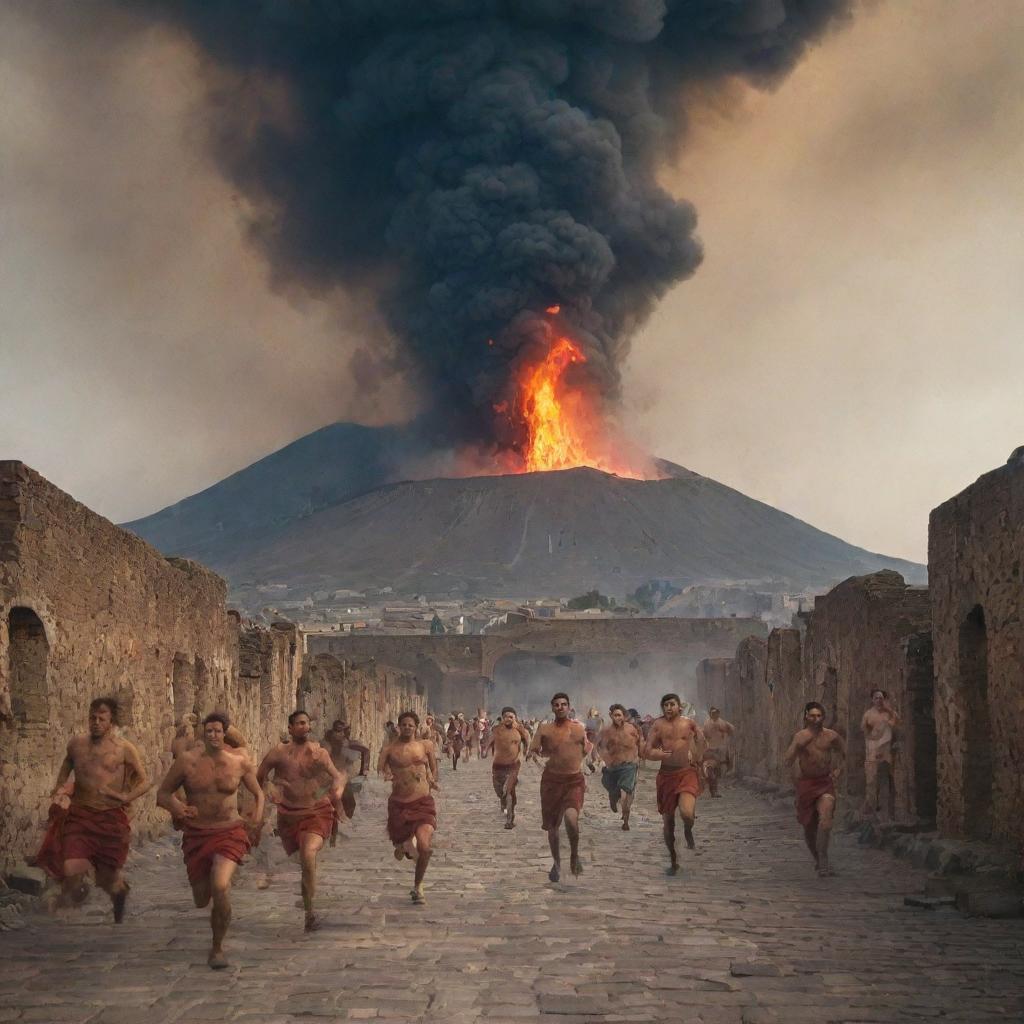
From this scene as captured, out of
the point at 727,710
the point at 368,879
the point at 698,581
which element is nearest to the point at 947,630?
the point at 368,879

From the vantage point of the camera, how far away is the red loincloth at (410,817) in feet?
33.3

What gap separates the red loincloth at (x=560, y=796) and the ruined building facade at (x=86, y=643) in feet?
12.0

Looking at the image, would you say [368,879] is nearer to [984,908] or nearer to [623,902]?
[623,902]

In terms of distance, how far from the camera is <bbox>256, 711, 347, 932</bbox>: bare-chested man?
9023 millimetres

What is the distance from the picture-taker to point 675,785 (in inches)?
476

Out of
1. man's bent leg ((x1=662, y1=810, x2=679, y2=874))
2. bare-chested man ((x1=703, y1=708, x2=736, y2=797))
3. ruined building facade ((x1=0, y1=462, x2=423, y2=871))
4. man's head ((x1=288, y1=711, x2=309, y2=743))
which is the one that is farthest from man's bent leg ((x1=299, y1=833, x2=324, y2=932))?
bare-chested man ((x1=703, y1=708, x2=736, y2=797))

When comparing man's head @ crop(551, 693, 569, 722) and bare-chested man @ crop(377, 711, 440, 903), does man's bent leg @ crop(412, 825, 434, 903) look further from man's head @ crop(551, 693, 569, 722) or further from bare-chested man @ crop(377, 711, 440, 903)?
man's head @ crop(551, 693, 569, 722)

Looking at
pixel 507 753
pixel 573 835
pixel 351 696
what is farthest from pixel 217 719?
pixel 351 696

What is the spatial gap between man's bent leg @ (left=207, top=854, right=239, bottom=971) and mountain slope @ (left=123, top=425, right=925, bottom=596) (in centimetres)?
10847

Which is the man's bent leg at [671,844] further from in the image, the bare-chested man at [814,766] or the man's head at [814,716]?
the man's head at [814,716]

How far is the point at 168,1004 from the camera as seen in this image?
20.9 ft

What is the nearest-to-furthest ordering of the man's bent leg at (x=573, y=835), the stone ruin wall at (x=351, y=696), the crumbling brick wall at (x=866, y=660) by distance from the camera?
the man's bent leg at (x=573, y=835) → the crumbling brick wall at (x=866, y=660) → the stone ruin wall at (x=351, y=696)

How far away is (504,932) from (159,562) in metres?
6.93

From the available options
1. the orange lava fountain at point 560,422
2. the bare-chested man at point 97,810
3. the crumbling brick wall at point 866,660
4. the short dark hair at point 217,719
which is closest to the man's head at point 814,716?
the crumbling brick wall at point 866,660
